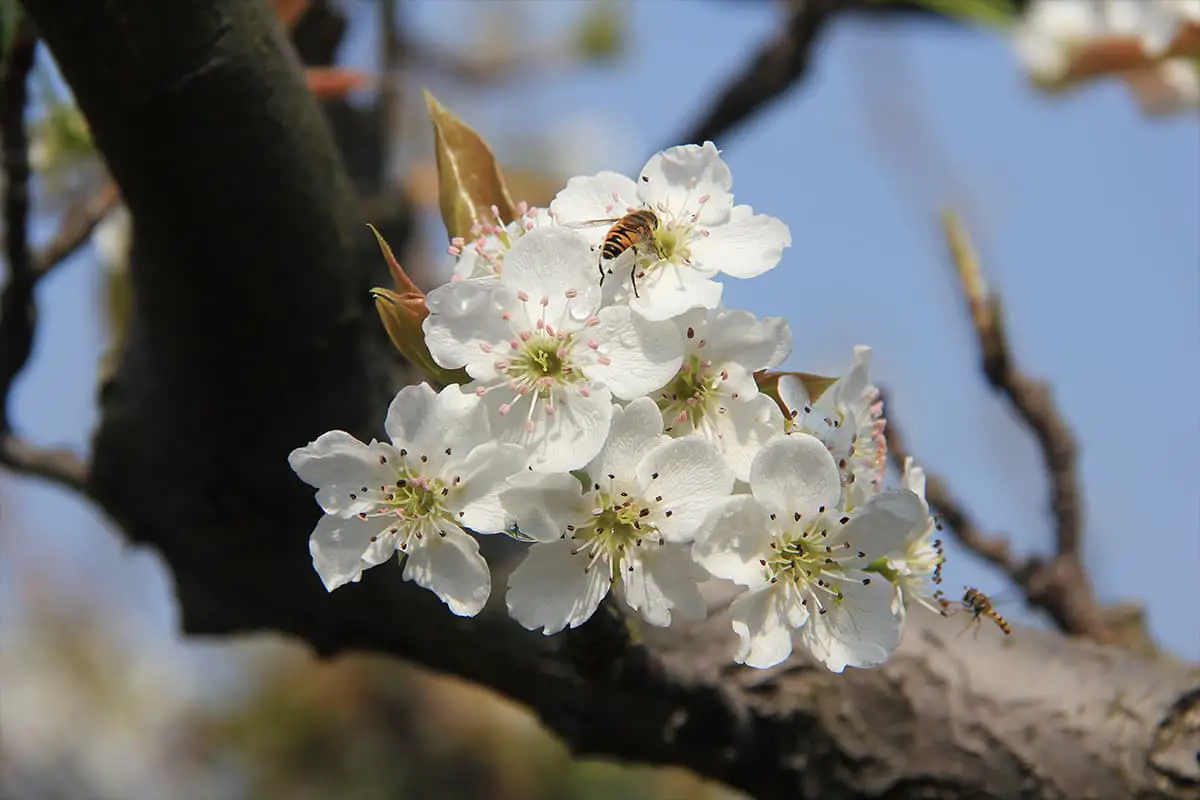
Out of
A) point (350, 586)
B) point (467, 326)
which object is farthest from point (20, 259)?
point (467, 326)

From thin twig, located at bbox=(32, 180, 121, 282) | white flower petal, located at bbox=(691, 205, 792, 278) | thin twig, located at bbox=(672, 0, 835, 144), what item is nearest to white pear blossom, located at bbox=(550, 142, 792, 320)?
white flower petal, located at bbox=(691, 205, 792, 278)

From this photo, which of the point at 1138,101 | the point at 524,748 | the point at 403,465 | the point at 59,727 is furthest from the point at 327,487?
the point at 59,727

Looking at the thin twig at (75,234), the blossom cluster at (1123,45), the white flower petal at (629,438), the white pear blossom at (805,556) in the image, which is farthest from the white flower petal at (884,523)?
the blossom cluster at (1123,45)

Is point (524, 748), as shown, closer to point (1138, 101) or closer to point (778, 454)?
point (1138, 101)

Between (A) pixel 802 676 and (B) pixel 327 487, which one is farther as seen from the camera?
(A) pixel 802 676

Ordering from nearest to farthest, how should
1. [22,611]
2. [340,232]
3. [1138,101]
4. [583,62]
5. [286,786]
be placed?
1. [340,232]
2. [1138,101]
3. [583,62]
4. [286,786]
5. [22,611]

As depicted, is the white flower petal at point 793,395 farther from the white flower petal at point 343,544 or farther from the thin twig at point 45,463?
the thin twig at point 45,463

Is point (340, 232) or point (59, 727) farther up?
point (340, 232)
